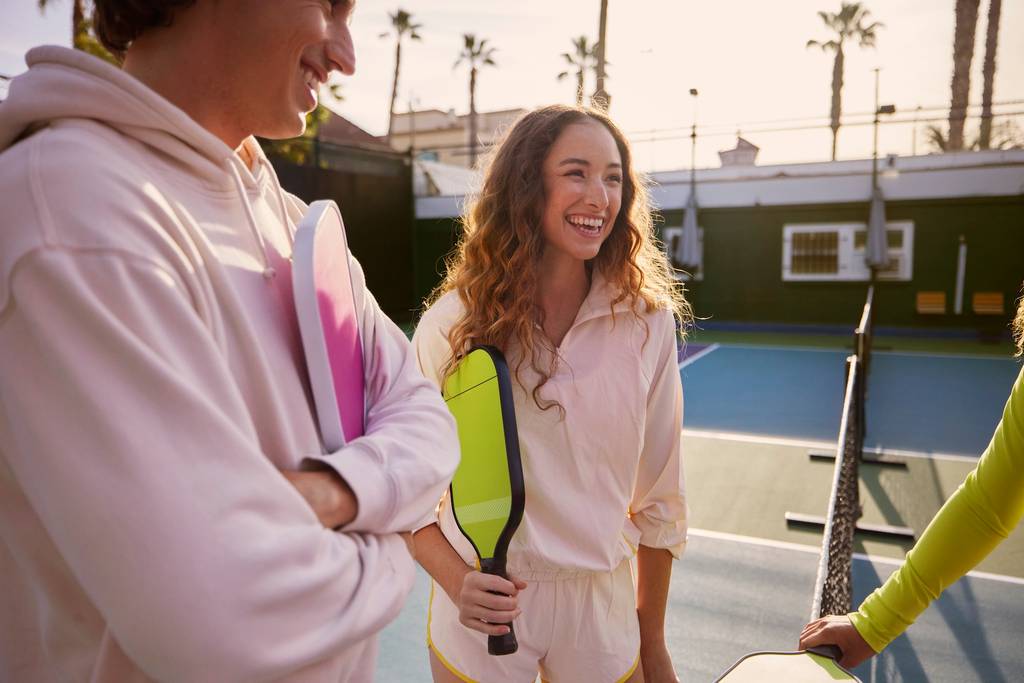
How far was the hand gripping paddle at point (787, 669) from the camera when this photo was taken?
1345mm

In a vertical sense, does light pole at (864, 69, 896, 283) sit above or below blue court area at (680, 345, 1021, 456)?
above

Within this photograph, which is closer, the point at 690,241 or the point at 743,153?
the point at 690,241

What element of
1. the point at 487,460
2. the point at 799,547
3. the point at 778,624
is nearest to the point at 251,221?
the point at 487,460

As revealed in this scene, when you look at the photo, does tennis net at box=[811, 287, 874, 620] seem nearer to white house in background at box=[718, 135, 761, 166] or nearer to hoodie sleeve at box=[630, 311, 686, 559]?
hoodie sleeve at box=[630, 311, 686, 559]

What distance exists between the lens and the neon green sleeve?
59.2 inches

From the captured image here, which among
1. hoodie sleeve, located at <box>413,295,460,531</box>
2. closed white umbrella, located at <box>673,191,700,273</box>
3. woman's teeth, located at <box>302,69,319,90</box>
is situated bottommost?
hoodie sleeve, located at <box>413,295,460,531</box>

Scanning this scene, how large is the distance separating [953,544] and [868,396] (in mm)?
9052

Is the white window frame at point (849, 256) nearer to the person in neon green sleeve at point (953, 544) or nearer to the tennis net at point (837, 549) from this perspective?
the tennis net at point (837, 549)

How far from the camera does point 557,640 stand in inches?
70.4

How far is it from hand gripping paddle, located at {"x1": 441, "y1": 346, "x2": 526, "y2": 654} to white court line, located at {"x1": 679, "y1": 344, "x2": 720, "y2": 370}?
413 inches

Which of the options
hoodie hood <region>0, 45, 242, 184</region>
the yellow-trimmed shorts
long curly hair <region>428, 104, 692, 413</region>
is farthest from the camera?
long curly hair <region>428, 104, 692, 413</region>

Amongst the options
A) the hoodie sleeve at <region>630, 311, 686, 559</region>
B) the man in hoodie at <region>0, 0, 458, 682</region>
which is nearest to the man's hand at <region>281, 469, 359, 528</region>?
the man in hoodie at <region>0, 0, 458, 682</region>

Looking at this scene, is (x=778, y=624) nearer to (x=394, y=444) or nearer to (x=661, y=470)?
(x=661, y=470)

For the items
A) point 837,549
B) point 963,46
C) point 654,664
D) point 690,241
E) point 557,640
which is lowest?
point 837,549
